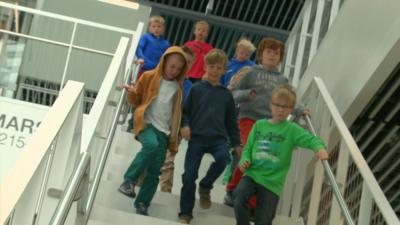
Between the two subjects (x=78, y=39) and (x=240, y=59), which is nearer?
(x=240, y=59)

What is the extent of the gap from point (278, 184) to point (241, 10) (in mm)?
6785

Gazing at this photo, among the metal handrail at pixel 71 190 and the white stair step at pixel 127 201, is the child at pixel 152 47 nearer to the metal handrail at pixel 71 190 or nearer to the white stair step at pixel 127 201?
the white stair step at pixel 127 201

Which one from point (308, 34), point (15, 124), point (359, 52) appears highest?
point (359, 52)

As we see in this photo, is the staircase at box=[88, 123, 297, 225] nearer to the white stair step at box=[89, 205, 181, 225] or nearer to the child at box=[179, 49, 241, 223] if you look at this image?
the white stair step at box=[89, 205, 181, 225]

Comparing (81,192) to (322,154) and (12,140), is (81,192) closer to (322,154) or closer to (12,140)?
(322,154)

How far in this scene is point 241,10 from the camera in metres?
10.8

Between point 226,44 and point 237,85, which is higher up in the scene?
point 237,85

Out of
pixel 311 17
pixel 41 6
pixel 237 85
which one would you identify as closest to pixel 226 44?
pixel 41 6

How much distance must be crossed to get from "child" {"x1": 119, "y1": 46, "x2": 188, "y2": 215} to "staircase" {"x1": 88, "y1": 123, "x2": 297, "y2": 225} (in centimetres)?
13

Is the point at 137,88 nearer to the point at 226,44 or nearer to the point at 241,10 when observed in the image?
the point at 241,10

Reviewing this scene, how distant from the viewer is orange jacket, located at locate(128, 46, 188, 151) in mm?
4559

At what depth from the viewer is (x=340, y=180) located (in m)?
4.01

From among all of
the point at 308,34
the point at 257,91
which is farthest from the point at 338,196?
the point at 308,34

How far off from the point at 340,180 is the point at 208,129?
942 millimetres
